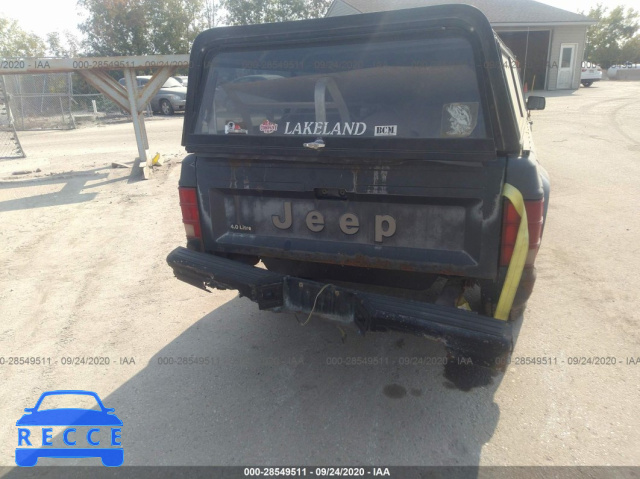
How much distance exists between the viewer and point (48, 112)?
60.0 feet

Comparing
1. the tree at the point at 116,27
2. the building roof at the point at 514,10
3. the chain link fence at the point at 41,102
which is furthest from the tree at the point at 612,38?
the chain link fence at the point at 41,102

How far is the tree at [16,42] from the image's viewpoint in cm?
3544

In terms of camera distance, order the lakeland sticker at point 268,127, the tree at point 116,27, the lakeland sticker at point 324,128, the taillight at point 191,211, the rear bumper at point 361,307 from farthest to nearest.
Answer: the tree at point 116,27 → the taillight at point 191,211 → the lakeland sticker at point 268,127 → the lakeland sticker at point 324,128 → the rear bumper at point 361,307

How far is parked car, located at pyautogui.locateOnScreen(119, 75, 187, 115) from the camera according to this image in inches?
856

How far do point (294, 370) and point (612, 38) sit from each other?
57.1 meters

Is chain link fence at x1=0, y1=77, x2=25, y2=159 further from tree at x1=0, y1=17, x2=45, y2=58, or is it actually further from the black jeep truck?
tree at x1=0, y1=17, x2=45, y2=58

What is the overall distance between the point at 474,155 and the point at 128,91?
9.06m

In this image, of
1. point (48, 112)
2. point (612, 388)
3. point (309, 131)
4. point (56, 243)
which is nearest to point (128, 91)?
point (56, 243)

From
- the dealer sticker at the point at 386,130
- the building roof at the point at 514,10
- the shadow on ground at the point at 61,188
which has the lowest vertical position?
the shadow on ground at the point at 61,188

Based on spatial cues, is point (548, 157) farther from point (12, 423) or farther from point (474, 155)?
point (12, 423)

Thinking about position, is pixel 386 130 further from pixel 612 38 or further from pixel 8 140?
pixel 612 38

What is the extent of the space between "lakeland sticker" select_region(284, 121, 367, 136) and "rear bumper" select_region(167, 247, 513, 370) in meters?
0.93

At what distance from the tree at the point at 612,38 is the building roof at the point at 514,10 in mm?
24343

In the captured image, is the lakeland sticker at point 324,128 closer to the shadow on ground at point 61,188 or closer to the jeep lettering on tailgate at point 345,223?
the jeep lettering on tailgate at point 345,223
